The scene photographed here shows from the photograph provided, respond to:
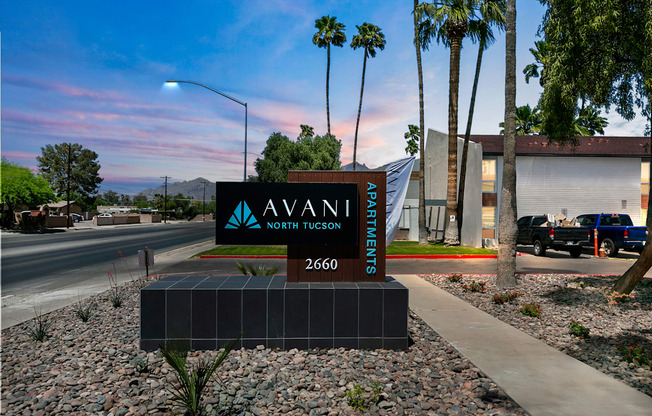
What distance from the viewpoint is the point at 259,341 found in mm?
6355

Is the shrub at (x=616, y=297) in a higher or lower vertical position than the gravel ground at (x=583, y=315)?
higher

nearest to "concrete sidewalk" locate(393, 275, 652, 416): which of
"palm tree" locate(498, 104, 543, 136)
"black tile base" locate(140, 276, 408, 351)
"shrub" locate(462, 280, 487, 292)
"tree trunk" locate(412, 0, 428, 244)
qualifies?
"black tile base" locate(140, 276, 408, 351)

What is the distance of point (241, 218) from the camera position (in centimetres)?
689

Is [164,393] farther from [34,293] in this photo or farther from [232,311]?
[34,293]

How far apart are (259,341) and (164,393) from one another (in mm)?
1806

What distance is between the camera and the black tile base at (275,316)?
6.28 metres

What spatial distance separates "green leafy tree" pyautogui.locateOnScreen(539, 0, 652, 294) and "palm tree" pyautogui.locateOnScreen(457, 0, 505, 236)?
14.1 meters

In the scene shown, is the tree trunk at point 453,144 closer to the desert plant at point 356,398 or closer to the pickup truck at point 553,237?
the pickup truck at point 553,237

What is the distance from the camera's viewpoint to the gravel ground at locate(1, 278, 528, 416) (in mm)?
4469

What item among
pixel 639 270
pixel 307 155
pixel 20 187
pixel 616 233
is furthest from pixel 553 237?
pixel 20 187

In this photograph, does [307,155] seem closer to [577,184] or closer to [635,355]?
[577,184]

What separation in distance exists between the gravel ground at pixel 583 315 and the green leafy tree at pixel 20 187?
51.9 m

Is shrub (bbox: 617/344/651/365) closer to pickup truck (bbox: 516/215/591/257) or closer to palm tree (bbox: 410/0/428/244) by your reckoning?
pickup truck (bbox: 516/215/591/257)

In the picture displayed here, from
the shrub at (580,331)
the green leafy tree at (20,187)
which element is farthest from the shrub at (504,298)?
the green leafy tree at (20,187)
